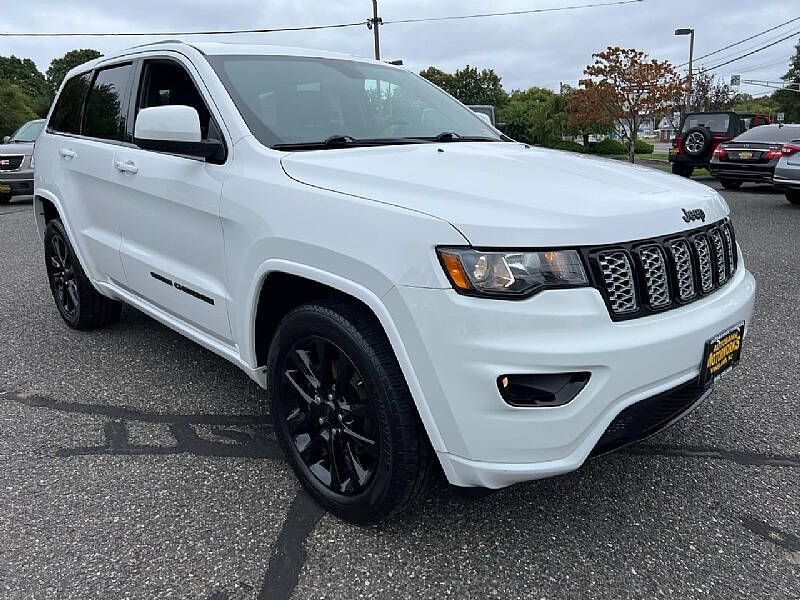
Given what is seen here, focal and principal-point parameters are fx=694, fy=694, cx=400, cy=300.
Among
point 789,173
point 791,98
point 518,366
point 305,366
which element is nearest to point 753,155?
point 789,173

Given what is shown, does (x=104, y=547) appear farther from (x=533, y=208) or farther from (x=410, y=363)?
(x=533, y=208)

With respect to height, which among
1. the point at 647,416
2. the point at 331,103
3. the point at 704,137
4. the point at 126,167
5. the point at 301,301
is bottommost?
the point at 704,137

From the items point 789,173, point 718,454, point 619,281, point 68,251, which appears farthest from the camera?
point 789,173

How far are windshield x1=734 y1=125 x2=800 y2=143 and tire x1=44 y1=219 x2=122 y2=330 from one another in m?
13.1

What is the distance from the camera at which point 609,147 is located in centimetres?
4619

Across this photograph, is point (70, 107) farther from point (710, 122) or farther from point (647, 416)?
point (710, 122)

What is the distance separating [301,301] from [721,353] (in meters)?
1.52

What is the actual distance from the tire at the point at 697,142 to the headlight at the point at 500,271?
16.1 meters

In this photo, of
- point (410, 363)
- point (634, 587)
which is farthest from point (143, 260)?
point (634, 587)

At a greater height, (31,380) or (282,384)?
(282,384)

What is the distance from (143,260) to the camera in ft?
11.3

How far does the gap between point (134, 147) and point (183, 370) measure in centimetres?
131

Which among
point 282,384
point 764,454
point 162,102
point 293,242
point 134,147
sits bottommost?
point 764,454

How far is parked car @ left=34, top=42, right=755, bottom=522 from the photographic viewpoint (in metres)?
1.98
